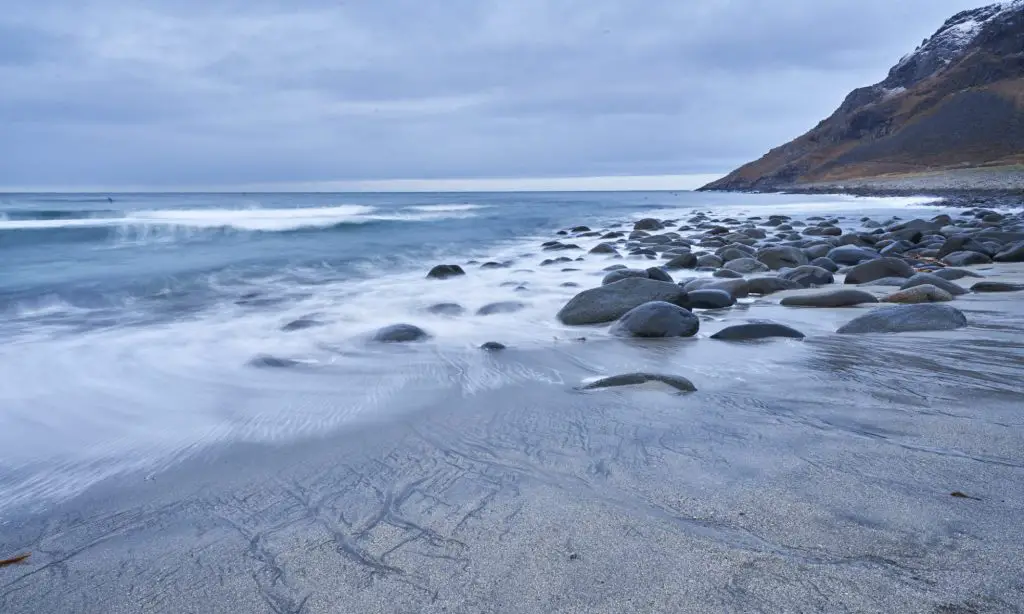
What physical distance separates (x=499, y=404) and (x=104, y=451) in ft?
5.79

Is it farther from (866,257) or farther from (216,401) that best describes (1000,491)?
(866,257)

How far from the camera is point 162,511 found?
7.30 feet

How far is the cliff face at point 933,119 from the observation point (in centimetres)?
6156

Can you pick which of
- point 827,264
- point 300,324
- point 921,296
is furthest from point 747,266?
point 300,324

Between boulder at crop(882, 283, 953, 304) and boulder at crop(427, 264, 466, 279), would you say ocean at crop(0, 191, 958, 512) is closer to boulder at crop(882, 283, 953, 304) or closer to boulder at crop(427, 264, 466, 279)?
boulder at crop(427, 264, 466, 279)

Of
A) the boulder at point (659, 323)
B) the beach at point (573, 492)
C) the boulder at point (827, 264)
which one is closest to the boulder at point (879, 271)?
the boulder at point (827, 264)

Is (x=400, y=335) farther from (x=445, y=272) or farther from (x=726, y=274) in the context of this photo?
(x=445, y=272)

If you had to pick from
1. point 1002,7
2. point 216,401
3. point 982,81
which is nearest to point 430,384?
point 216,401

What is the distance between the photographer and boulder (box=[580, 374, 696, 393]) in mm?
3314

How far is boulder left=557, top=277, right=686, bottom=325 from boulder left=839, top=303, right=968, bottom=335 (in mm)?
1472

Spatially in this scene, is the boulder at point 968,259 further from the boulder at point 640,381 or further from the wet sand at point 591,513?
the boulder at point 640,381

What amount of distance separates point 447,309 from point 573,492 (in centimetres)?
449

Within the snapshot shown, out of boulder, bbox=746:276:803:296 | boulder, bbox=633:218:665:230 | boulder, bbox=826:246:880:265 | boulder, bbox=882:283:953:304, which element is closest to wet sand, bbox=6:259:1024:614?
boulder, bbox=882:283:953:304

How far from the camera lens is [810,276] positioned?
7137mm
